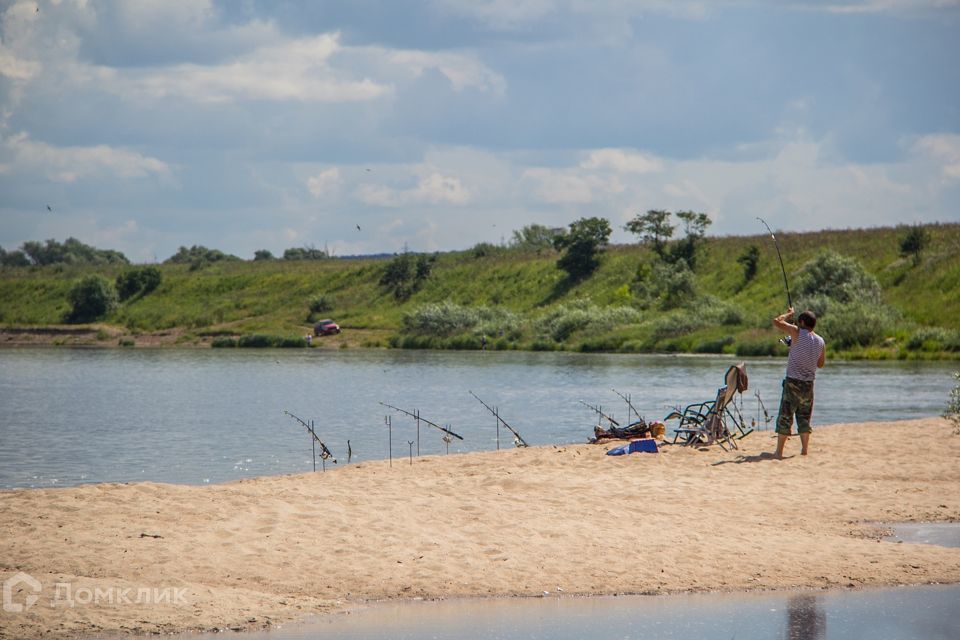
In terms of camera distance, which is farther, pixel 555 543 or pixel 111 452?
pixel 111 452

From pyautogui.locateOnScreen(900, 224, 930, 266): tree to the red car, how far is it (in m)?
35.1

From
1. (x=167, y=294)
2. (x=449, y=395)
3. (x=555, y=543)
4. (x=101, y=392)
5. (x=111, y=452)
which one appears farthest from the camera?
(x=167, y=294)

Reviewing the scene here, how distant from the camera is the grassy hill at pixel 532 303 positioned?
192ft

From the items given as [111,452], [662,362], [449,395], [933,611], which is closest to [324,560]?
[933,611]

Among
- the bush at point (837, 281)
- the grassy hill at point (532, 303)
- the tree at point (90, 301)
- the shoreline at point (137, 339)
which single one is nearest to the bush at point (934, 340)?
the grassy hill at point (532, 303)

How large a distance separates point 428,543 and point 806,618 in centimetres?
371

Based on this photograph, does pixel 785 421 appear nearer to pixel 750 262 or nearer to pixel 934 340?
pixel 934 340

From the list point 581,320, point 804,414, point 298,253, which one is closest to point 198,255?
point 298,253

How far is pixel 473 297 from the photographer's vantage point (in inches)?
3322

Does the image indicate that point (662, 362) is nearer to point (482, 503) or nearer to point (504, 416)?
point (504, 416)

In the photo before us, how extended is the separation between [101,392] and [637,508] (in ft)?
95.1

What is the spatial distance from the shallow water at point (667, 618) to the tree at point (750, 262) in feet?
203

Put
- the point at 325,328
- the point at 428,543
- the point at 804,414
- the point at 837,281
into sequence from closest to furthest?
the point at 428,543
the point at 804,414
the point at 837,281
the point at 325,328

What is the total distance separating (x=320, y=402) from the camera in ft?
112
